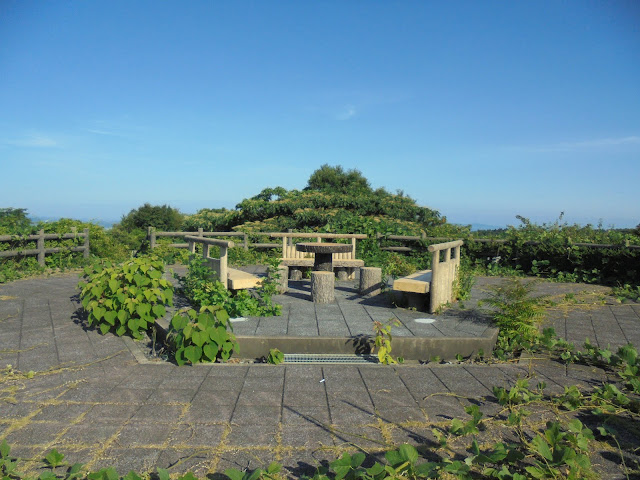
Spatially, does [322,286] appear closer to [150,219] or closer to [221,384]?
[221,384]

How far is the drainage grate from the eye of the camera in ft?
14.9

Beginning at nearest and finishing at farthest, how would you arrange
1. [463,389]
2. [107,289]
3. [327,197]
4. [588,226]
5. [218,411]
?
[218,411] < [463,389] < [107,289] < [588,226] < [327,197]

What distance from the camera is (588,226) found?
11.2 meters

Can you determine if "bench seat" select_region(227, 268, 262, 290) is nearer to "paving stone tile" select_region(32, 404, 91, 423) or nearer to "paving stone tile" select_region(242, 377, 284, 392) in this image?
"paving stone tile" select_region(242, 377, 284, 392)

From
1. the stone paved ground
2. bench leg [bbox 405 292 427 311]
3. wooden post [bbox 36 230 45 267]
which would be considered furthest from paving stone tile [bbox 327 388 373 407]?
wooden post [bbox 36 230 45 267]

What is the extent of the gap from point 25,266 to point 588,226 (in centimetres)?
1287

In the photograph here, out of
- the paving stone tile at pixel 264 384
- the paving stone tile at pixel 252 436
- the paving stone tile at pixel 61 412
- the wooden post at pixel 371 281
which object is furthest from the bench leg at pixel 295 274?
the paving stone tile at pixel 252 436

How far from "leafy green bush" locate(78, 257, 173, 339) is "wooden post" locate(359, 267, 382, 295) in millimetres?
3148

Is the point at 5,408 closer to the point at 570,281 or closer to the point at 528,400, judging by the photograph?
the point at 528,400

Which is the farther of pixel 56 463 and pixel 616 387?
pixel 616 387

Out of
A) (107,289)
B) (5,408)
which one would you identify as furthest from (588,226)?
(5,408)

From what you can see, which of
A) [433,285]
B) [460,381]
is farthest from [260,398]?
[433,285]

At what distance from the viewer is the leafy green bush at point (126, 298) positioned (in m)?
4.98

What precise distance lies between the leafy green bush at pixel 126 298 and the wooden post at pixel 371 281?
10.3 feet
